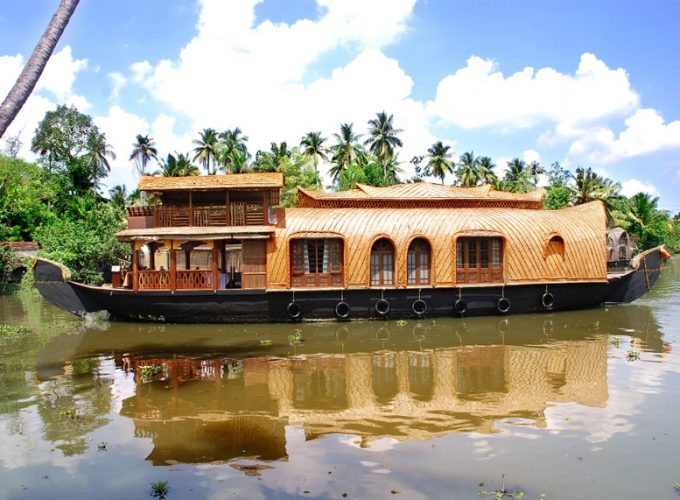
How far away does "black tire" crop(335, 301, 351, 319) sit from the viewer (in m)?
14.5

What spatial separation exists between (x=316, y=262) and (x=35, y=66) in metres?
10.2

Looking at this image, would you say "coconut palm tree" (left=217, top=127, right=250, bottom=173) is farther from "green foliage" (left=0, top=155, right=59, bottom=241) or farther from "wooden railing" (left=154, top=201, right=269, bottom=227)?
"wooden railing" (left=154, top=201, right=269, bottom=227)

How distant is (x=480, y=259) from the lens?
15.4 meters

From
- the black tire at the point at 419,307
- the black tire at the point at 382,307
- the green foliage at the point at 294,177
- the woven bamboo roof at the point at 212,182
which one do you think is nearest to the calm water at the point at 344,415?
the black tire at the point at 382,307

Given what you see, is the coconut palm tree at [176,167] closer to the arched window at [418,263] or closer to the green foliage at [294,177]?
the green foliage at [294,177]

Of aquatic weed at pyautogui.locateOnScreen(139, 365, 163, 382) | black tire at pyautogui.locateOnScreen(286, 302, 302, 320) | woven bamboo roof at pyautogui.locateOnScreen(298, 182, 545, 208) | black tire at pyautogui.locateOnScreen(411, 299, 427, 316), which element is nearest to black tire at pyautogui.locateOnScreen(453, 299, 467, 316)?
black tire at pyautogui.locateOnScreen(411, 299, 427, 316)

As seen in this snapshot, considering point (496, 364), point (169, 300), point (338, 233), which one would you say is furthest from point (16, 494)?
point (338, 233)

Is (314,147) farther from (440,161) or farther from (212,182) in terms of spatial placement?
(212,182)

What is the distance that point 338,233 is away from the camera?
48.3 ft

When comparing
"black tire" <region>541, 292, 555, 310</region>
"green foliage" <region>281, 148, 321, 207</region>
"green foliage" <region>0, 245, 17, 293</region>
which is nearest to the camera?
"black tire" <region>541, 292, 555, 310</region>

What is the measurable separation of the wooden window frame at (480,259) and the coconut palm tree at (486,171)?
2945cm

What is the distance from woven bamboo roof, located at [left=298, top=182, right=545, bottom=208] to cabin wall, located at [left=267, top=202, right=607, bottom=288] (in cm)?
50

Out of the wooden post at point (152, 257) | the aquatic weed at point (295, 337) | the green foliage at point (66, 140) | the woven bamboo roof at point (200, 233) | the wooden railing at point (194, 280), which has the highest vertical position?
the green foliage at point (66, 140)

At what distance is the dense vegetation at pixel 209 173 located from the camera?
29750 mm
